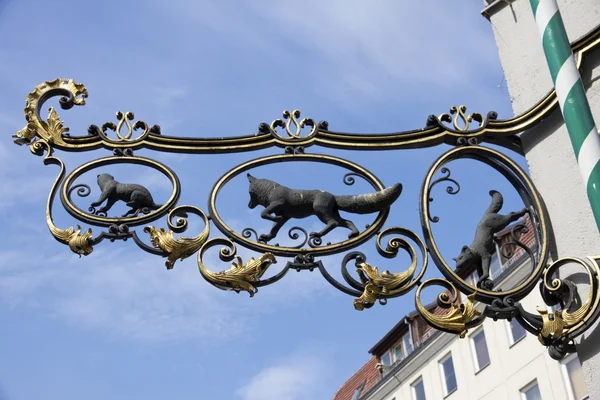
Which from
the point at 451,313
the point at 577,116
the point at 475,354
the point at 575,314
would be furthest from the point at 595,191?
the point at 475,354

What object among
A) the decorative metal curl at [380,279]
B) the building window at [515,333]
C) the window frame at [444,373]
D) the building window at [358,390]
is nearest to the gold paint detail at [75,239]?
the decorative metal curl at [380,279]

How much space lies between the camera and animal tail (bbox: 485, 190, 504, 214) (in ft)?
20.2

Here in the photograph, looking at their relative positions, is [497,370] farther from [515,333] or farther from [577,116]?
[577,116]

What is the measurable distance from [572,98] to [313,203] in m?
1.43

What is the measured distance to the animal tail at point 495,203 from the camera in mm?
6156

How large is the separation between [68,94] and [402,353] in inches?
1035

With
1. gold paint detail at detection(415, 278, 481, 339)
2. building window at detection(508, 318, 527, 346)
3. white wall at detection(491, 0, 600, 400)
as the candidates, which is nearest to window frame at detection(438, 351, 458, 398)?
building window at detection(508, 318, 527, 346)

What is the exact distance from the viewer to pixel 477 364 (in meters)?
28.0

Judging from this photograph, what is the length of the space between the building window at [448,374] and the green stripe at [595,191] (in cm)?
2403

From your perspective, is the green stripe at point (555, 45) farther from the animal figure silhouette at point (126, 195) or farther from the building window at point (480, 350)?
the building window at point (480, 350)

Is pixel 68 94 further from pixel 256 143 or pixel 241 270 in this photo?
pixel 241 270

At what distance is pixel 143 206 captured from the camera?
19.2 feet

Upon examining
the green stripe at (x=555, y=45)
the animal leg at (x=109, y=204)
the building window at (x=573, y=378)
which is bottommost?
the animal leg at (x=109, y=204)

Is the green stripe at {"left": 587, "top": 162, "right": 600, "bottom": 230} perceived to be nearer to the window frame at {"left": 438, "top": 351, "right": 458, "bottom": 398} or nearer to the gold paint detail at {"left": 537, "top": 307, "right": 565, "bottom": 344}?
the gold paint detail at {"left": 537, "top": 307, "right": 565, "bottom": 344}
